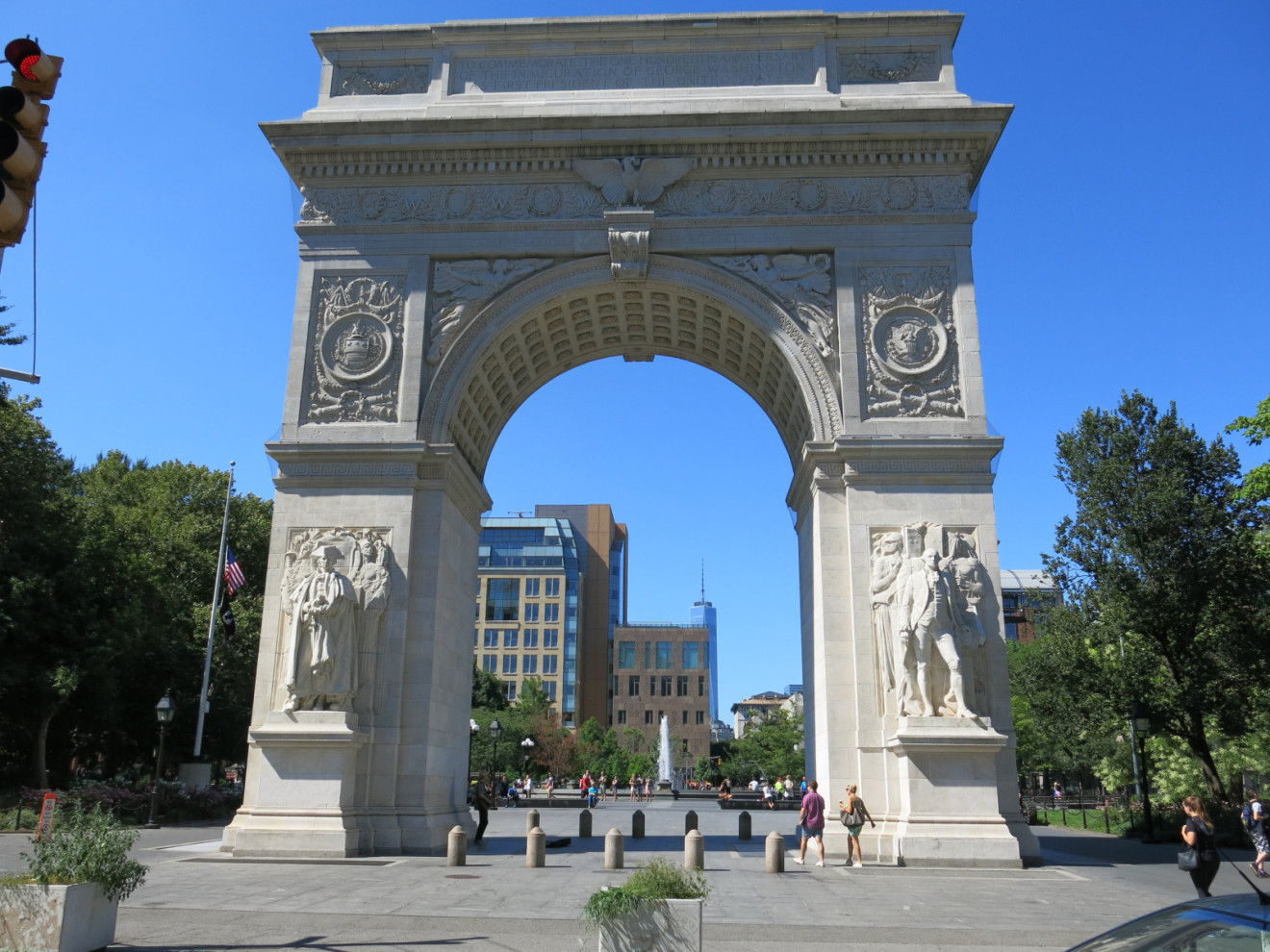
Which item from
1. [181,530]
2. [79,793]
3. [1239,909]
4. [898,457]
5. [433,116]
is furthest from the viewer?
[181,530]

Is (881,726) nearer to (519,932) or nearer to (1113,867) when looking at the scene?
(1113,867)

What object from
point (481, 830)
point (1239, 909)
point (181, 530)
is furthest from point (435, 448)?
point (181, 530)

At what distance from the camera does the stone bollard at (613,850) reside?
17448 mm

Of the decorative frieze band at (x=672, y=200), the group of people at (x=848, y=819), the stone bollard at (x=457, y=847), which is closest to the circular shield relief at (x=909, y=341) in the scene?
the decorative frieze band at (x=672, y=200)

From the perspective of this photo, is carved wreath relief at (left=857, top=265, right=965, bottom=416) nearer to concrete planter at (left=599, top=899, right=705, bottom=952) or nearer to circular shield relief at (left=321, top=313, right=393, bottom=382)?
circular shield relief at (left=321, top=313, right=393, bottom=382)

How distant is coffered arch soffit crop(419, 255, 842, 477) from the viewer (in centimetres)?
2283

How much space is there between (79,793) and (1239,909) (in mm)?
32869

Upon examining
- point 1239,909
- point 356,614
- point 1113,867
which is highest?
point 356,614

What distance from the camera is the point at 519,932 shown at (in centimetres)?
1151

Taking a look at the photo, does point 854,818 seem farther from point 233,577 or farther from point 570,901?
point 233,577

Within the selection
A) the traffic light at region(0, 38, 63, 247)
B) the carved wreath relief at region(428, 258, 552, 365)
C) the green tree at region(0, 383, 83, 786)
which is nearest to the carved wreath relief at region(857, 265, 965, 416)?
the carved wreath relief at region(428, 258, 552, 365)

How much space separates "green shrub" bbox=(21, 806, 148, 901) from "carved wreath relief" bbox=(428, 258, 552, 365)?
14.4 metres

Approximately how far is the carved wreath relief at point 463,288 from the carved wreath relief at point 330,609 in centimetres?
494

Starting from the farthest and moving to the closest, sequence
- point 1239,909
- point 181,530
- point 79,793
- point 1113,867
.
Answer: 1. point 181,530
2. point 79,793
3. point 1113,867
4. point 1239,909
